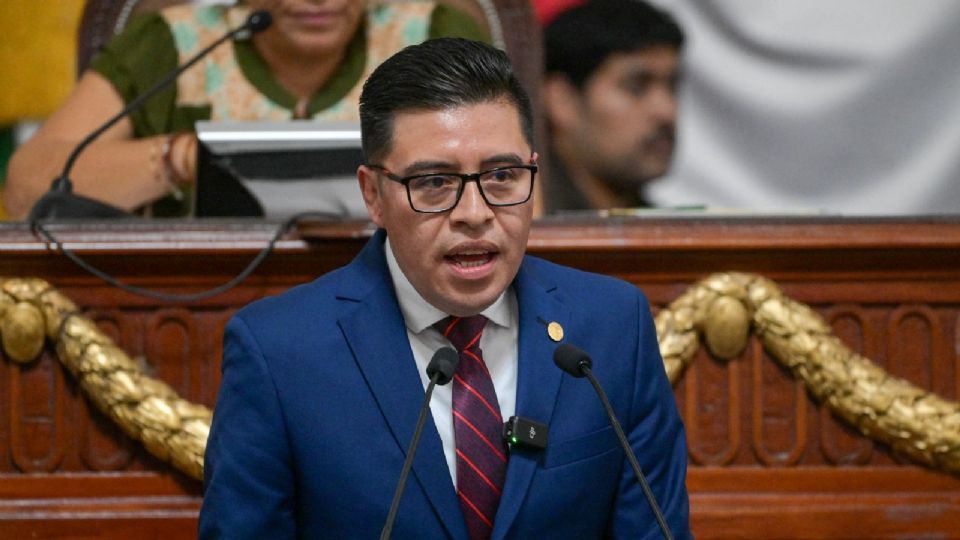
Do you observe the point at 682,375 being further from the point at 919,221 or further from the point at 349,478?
the point at 349,478

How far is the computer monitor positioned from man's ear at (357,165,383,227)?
809 millimetres

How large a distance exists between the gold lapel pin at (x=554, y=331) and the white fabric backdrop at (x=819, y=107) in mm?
2256

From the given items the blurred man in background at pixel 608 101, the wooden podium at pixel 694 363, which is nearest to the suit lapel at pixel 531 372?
the wooden podium at pixel 694 363

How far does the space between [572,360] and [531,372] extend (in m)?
0.15

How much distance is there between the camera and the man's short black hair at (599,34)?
3.94 metres

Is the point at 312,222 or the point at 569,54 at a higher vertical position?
the point at 569,54

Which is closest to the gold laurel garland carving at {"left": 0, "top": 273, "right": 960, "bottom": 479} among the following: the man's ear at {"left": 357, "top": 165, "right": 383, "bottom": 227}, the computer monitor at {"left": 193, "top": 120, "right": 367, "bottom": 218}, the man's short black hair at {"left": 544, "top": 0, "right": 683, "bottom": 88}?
the computer monitor at {"left": 193, "top": 120, "right": 367, "bottom": 218}

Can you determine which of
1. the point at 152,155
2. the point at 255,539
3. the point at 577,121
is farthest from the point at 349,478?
the point at 577,121

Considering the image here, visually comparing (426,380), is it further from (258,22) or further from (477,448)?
(258,22)

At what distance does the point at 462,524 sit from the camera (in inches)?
65.1

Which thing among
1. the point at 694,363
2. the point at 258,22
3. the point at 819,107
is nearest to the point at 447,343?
the point at 694,363

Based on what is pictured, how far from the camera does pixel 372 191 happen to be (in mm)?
1737

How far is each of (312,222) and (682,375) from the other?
0.70 meters

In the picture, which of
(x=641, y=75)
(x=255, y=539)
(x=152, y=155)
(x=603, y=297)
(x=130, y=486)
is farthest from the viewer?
(x=641, y=75)
